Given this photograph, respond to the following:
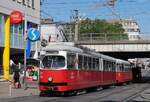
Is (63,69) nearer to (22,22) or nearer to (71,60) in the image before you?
(71,60)

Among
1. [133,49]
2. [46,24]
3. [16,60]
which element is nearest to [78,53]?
[16,60]

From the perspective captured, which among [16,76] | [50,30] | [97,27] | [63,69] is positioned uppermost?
[97,27]

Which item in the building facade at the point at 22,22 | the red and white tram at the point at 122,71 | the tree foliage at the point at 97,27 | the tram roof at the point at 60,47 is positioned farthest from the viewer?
the tree foliage at the point at 97,27

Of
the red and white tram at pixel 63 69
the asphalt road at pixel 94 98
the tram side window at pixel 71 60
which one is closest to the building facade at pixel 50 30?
the asphalt road at pixel 94 98

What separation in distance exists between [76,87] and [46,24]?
234ft

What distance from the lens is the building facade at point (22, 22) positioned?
52219 millimetres

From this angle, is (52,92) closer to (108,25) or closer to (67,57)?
(67,57)

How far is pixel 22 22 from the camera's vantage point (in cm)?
5719

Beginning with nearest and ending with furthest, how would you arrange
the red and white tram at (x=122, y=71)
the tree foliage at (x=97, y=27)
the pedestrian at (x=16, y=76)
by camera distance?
the pedestrian at (x=16, y=76), the red and white tram at (x=122, y=71), the tree foliage at (x=97, y=27)

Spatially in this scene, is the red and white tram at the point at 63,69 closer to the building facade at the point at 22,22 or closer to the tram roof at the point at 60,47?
the tram roof at the point at 60,47

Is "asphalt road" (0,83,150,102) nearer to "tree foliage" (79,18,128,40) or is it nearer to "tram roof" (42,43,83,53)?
"tram roof" (42,43,83,53)

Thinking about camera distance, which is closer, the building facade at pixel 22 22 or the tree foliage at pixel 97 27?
the building facade at pixel 22 22

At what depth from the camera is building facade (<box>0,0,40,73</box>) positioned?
52219 mm

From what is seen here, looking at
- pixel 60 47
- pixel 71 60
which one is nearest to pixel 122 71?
pixel 71 60
